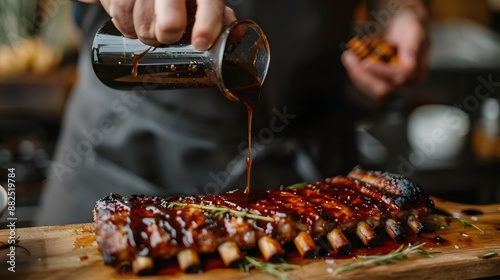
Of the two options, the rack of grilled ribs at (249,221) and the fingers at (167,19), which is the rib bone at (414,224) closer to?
the rack of grilled ribs at (249,221)

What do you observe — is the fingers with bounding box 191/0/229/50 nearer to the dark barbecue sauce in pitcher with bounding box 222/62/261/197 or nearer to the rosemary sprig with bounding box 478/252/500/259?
the dark barbecue sauce in pitcher with bounding box 222/62/261/197

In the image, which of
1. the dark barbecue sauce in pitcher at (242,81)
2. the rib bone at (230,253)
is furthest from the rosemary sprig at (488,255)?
the dark barbecue sauce in pitcher at (242,81)

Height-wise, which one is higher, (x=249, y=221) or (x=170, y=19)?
(x=170, y=19)

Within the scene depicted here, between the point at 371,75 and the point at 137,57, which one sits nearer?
the point at 137,57

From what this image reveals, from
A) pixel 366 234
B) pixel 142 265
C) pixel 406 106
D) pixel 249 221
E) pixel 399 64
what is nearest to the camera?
pixel 142 265

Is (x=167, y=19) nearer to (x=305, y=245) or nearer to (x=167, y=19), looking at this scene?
(x=167, y=19)

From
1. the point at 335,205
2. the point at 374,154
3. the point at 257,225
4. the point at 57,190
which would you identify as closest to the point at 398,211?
the point at 335,205

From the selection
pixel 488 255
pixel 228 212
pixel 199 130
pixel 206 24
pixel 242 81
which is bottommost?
pixel 488 255

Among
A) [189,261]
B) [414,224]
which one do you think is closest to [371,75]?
[414,224]
